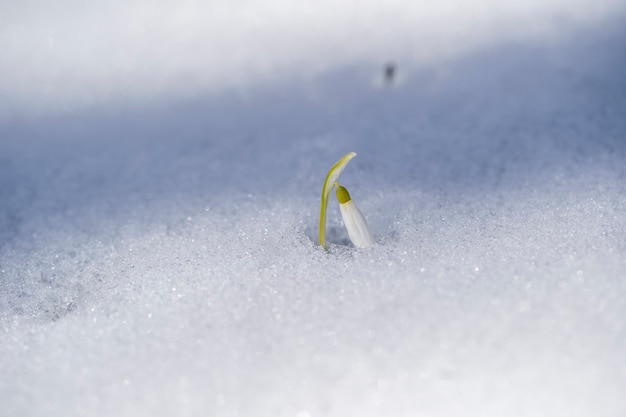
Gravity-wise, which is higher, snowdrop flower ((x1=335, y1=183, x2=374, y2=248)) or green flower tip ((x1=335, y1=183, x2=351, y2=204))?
green flower tip ((x1=335, y1=183, x2=351, y2=204))

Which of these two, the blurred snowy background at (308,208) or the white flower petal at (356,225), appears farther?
the white flower petal at (356,225)

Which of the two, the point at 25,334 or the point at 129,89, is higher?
the point at 129,89

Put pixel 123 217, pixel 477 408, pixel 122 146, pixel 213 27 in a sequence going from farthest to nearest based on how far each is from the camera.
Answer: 1. pixel 213 27
2. pixel 122 146
3. pixel 123 217
4. pixel 477 408

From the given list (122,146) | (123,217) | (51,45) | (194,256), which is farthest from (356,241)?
(51,45)

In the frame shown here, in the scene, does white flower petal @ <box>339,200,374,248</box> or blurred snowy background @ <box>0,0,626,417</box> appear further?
white flower petal @ <box>339,200,374,248</box>

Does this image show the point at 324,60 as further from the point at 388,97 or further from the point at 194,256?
the point at 194,256

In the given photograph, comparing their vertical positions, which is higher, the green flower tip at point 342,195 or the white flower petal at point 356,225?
the green flower tip at point 342,195
